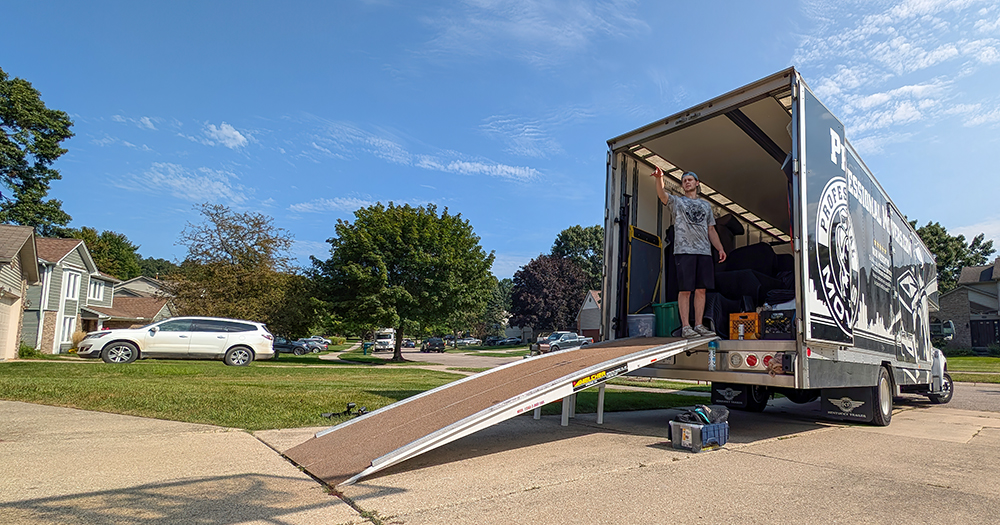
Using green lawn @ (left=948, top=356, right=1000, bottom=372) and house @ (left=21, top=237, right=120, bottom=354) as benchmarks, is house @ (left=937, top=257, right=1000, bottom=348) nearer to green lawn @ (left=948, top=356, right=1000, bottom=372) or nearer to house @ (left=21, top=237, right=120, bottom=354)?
green lawn @ (left=948, top=356, right=1000, bottom=372)

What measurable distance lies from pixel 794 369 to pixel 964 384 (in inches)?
640

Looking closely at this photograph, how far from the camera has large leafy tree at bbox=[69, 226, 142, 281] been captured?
55.9 meters

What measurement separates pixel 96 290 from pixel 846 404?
38.5 m

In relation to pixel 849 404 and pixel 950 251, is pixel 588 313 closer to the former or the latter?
pixel 950 251

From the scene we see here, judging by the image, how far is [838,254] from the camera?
6.05 meters

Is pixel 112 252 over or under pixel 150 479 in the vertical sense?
over

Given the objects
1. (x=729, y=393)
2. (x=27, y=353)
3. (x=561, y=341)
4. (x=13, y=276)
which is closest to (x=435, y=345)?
(x=561, y=341)

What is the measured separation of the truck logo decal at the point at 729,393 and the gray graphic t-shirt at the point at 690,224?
9.74 ft

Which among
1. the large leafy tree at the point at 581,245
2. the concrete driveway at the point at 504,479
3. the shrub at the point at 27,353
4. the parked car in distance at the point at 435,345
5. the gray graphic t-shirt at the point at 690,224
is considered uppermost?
the large leafy tree at the point at 581,245

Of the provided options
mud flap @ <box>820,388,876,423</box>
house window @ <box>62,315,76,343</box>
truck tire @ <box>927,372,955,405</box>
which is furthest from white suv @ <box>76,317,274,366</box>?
truck tire @ <box>927,372,955,405</box>

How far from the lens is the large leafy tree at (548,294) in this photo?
6078cm

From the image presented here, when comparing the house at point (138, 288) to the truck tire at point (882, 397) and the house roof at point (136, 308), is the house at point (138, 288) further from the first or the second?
the truck tire at point (882, 397)

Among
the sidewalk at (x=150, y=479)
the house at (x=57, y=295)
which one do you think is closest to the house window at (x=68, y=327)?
the house at (x=57, y=295)

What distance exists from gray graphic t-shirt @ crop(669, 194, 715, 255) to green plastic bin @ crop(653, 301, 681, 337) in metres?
0.79
